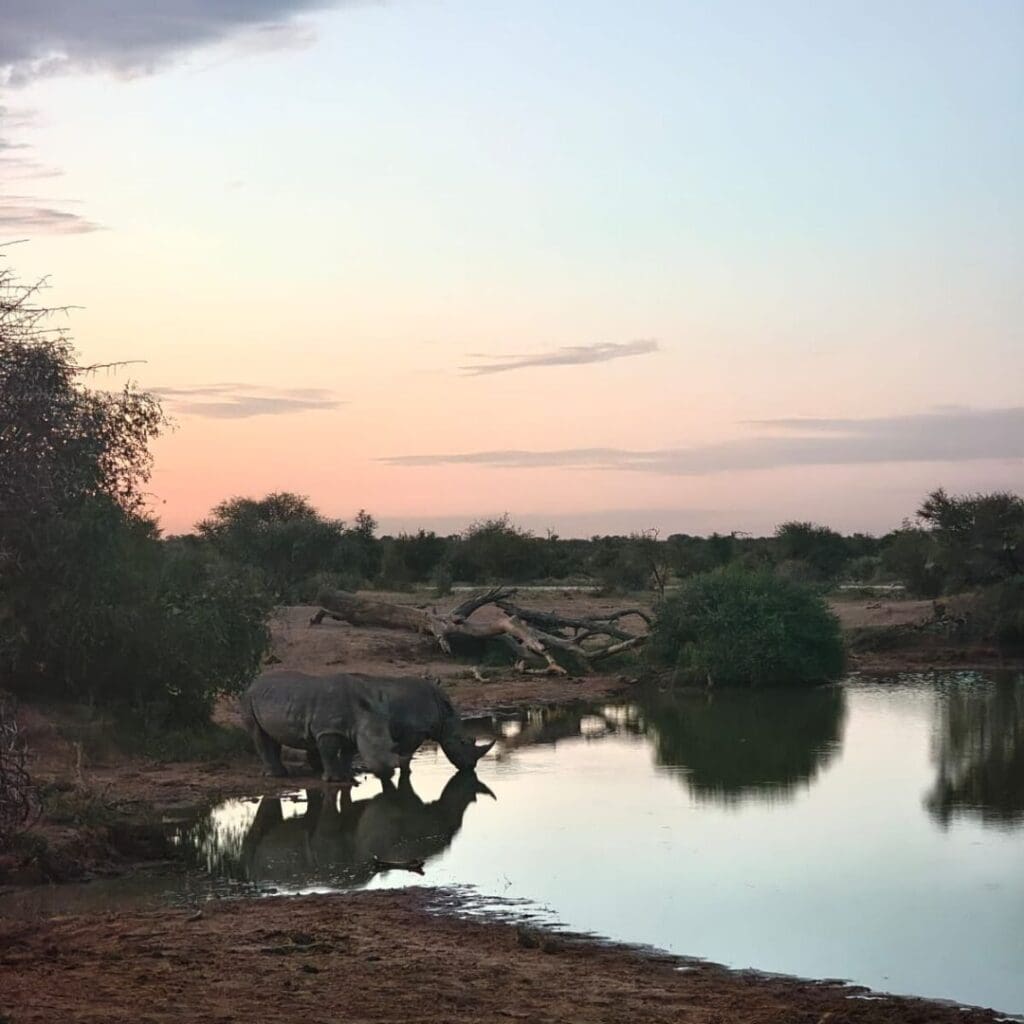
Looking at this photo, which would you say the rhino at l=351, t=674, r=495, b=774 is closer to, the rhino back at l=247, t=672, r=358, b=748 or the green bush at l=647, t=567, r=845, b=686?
the rhino back at l=247, t=672, r=358, b=748

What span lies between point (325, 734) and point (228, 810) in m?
2.11

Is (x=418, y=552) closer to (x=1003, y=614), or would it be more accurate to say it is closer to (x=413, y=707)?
(x=1003, y=614)

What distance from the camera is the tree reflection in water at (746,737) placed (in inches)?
701

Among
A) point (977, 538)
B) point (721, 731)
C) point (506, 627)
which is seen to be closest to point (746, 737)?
A: point (721, 731)

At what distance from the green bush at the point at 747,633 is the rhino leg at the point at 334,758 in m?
13.4

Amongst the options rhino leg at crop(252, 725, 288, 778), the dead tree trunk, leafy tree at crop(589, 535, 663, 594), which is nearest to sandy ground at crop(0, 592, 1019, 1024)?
rhino leg at crop(252, 725, 288, 778)

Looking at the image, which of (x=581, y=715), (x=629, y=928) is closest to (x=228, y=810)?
(x=629, y=928)

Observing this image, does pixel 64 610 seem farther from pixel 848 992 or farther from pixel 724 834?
pixel 848 992

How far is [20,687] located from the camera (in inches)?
712

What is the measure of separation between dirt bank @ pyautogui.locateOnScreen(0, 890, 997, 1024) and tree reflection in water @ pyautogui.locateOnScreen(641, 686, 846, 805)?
7104 mm

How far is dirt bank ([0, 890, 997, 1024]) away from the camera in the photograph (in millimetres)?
7816

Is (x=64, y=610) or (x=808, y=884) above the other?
(x=64, y=610)

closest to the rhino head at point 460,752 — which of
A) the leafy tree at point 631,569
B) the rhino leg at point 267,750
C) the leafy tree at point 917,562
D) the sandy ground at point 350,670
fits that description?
the sandy ground at point 350,670

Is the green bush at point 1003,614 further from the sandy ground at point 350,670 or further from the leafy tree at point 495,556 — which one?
the leafy tree at point 495,556
